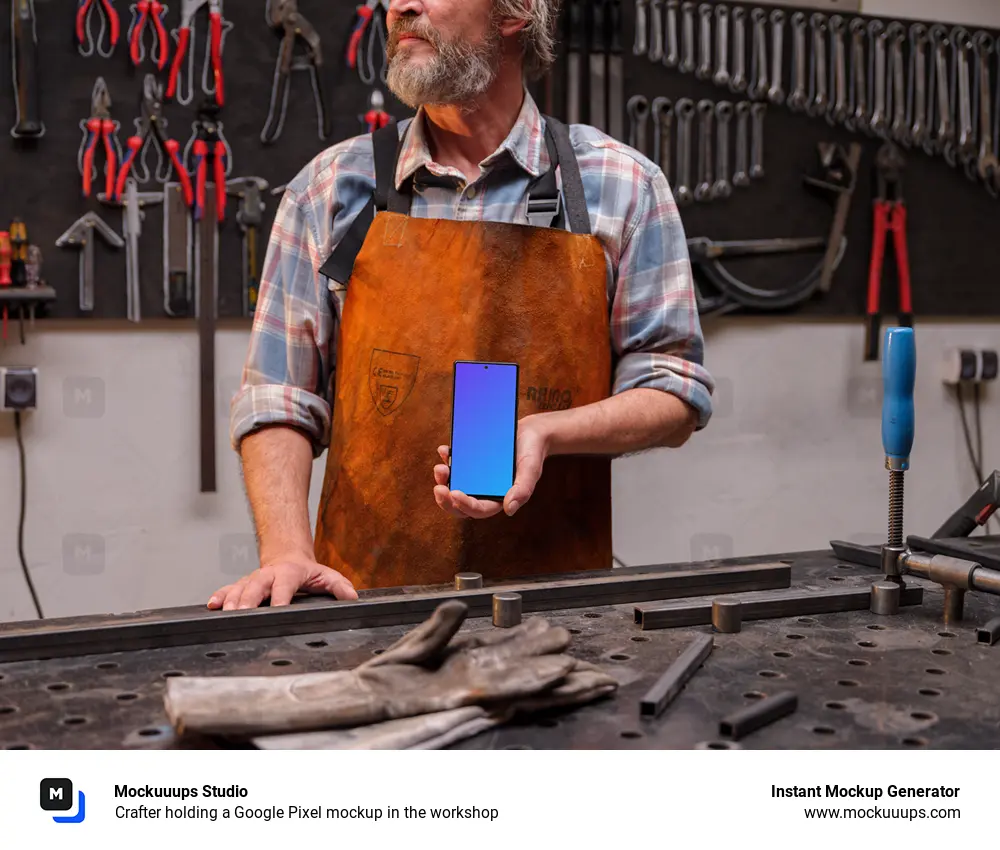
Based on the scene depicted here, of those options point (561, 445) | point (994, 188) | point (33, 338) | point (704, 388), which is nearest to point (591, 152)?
point (704, 388)

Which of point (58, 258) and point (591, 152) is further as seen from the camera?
point (58, 258)

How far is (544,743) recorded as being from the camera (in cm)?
65

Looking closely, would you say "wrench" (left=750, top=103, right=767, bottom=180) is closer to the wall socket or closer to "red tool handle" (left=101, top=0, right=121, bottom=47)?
the wall socket

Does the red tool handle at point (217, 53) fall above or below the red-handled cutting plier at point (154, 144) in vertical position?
above

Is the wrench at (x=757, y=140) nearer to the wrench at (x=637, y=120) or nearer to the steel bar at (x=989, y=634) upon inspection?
the wrench at (x=637, y=120)

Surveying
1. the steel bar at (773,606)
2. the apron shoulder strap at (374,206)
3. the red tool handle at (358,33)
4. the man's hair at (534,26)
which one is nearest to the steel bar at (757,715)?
the steel bar at (773,606)

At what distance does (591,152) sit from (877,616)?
0.69 metres

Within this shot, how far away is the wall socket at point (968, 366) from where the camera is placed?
2486mm

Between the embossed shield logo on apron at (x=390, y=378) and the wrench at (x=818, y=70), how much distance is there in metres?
1.47

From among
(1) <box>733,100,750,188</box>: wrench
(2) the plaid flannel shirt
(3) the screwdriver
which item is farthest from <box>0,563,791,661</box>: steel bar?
(1) <box>733,100,750,188</box>: wrench

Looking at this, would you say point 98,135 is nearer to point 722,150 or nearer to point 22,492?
point 22,492

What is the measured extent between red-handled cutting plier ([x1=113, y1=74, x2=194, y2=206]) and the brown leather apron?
831mm
